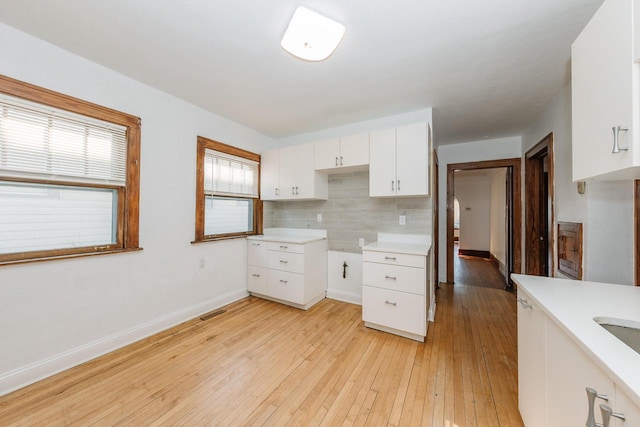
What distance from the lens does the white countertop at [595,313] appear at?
23.7 inches

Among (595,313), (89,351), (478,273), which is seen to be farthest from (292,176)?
(478,273)

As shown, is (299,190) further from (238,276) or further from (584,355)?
(584,355)

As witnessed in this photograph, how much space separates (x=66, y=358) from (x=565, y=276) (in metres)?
4.28

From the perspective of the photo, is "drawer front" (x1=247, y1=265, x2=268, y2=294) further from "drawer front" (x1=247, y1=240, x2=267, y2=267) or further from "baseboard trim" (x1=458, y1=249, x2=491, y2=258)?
"baseboard trim" (x1=458, y1=249, x2=491, y2=258)

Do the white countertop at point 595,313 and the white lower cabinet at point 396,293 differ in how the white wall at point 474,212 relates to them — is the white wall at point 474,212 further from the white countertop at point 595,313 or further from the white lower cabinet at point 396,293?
the white countertop at point 595,313

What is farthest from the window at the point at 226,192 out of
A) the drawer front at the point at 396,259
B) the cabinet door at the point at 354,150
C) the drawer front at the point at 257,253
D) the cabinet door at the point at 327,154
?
the drawer front at the point at 396,259

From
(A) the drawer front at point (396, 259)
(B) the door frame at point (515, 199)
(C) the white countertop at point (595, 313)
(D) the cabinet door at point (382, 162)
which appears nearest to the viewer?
(C) the white countertop at point (595, 313)

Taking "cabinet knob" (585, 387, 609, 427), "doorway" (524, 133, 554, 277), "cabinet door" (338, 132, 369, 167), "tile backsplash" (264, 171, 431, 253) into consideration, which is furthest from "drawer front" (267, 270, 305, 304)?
"doorway" (524, 133, 554, 277)

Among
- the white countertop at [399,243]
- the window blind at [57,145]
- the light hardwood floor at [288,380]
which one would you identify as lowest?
the light hardwood floor at [288,380]

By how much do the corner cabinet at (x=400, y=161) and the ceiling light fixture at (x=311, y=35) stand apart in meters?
1.30

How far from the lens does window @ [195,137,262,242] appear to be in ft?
9.15

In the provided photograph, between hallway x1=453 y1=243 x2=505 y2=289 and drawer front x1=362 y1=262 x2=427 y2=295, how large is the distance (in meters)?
2.56

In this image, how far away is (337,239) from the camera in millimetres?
3354

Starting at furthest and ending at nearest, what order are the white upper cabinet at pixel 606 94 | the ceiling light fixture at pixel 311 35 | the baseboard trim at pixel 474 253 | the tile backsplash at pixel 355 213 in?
the baseboard trim at pixel 474 253
the tile backsplash at pixel 355 213
the ceiling light fixture at pixel 311 35
the white upper cabinet at pixel 606 94
